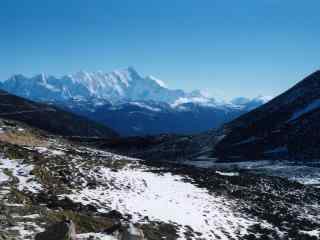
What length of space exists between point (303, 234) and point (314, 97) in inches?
4343

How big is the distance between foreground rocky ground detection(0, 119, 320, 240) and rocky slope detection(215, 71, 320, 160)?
170 feet

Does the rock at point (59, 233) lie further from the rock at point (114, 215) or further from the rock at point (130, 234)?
the rock at point (114, 215)

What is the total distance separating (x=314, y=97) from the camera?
443ft

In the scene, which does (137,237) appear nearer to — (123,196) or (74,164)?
(123,196)

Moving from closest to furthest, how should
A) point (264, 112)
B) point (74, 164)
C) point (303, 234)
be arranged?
point (303, 234)
point (74, 164)
point (264, 112)

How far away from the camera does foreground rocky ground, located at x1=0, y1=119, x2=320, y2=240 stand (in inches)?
994

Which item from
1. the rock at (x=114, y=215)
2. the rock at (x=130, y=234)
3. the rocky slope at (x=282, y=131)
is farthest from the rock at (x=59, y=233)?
the rocky slope at (x=282, y=131)

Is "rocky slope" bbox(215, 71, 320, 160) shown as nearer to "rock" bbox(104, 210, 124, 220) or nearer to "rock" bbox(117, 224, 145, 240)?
"rock" bbox(104, 210, 124, 220)

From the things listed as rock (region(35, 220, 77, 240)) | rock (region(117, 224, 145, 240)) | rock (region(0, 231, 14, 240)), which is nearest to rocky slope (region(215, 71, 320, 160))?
rock (region(117, 224, 145, 240))

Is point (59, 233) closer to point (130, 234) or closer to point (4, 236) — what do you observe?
point (4, 236)

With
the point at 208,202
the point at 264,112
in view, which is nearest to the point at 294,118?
the point at 264,112

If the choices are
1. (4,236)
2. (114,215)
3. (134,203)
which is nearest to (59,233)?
(4,236)

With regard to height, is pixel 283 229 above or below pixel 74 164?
below

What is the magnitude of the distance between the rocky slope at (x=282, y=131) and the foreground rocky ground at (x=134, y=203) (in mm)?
51863
